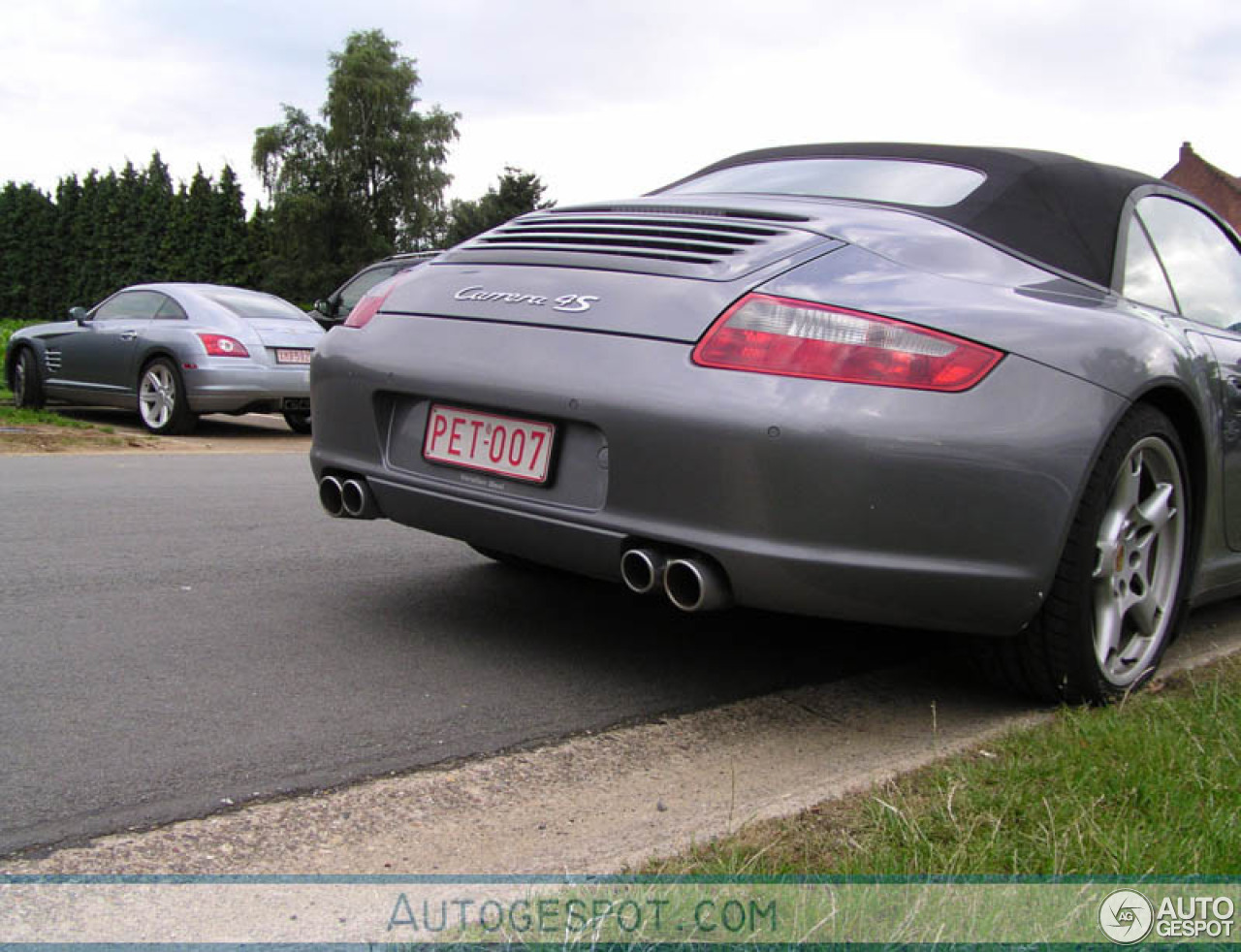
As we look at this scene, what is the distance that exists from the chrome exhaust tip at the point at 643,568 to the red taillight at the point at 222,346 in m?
8.38

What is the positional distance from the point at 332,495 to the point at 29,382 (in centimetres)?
976

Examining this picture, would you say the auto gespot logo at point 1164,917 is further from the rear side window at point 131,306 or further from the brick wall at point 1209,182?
the brick wall at point 1209,182

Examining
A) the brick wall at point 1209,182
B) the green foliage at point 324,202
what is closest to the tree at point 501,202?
the green foliage at point 324,202

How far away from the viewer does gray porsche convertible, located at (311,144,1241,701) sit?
2.99 m

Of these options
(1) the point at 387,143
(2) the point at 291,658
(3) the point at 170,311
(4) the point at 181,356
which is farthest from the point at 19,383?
(1) the point at 387,143

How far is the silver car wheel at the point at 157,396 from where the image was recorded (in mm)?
10977

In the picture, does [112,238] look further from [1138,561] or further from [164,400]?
[1138,561]

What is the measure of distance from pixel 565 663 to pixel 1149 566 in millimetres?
1583

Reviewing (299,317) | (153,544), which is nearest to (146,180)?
(299,317)

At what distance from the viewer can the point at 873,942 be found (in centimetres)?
198

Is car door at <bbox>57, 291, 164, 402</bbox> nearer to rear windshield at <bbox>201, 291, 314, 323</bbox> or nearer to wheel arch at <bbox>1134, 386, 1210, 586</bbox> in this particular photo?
rear windshield at <bbox>201, 291, 314, 323</bbox>

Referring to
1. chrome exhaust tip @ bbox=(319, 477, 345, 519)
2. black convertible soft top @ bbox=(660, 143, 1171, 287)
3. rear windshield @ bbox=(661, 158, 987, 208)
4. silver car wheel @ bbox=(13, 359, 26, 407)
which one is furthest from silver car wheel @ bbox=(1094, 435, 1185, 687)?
silver car wheel @ bbox=(13, 359, 26, 407)

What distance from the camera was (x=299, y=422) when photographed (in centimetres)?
1209

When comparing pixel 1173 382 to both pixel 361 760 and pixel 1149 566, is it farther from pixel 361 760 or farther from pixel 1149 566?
pixel 361 760
